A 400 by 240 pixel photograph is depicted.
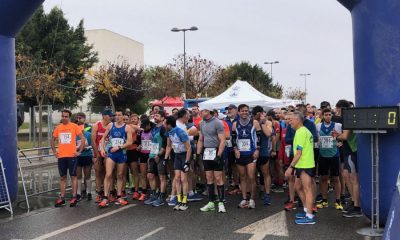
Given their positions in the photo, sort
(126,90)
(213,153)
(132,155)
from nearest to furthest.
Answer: (213,153) → (132,155) → (126,90)

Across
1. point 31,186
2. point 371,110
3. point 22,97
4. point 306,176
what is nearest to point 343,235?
point 306,176

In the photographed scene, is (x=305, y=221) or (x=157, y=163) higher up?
(x=157, y=163)

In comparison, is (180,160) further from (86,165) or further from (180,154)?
(86,165)

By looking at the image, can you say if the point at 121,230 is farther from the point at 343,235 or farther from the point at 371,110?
the point at 371,110

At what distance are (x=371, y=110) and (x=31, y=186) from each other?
9.01m

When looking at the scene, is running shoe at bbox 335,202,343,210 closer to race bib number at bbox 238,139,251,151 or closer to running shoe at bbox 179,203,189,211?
race bib number at bbox 238,139,251,151

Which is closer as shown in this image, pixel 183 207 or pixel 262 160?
pixel 183 207

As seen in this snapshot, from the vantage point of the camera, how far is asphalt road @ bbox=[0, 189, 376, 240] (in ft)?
21.1

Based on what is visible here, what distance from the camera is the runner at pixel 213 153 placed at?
26.6 ft

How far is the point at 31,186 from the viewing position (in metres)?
11.6

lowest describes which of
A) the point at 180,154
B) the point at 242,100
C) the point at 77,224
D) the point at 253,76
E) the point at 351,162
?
the point at 77,224

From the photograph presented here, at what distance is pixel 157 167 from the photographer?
8.91m

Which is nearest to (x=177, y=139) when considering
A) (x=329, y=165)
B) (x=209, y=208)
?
(x=209, y=208)

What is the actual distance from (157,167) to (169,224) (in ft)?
6.45
